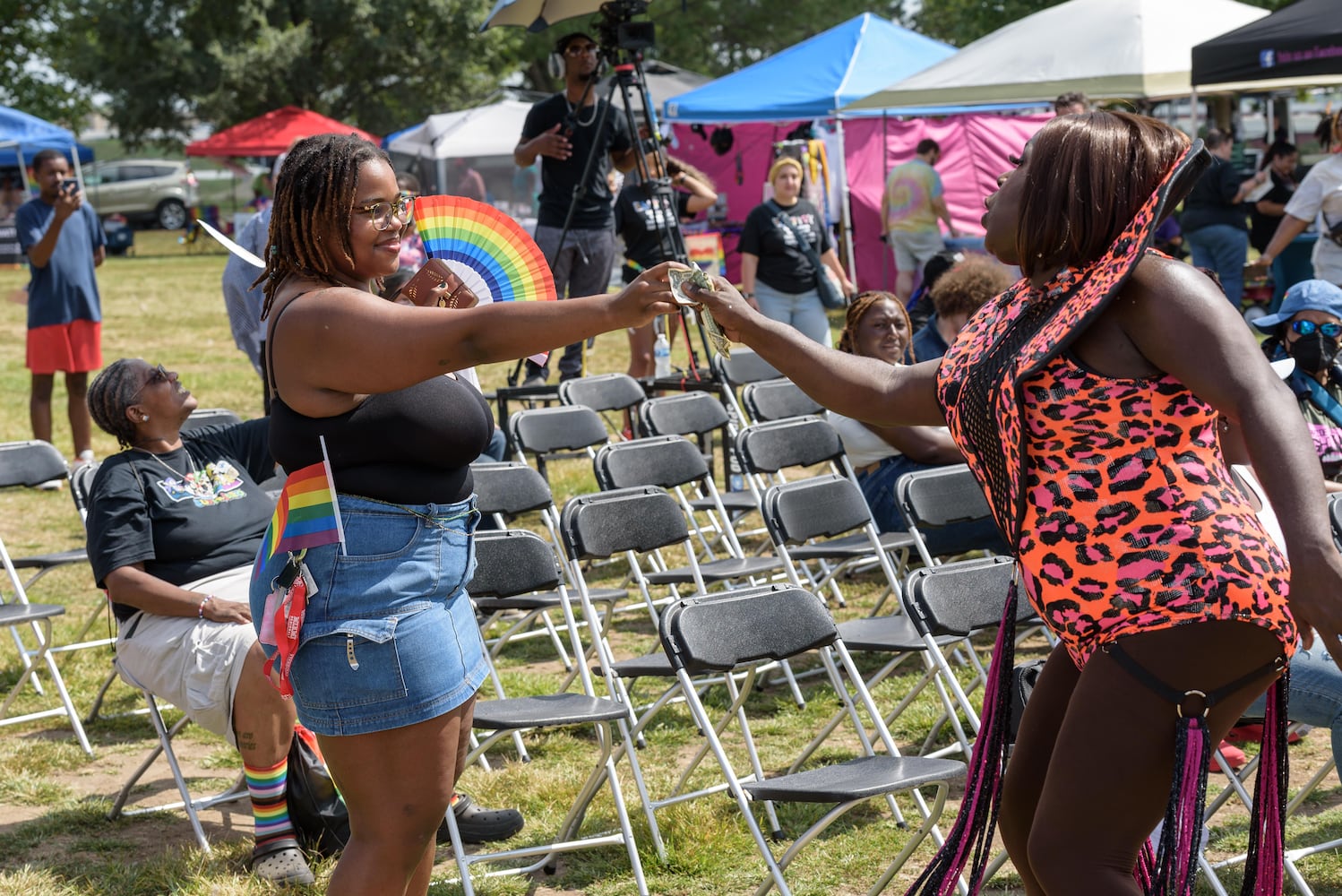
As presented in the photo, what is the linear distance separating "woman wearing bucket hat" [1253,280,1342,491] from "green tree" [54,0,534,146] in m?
27.9

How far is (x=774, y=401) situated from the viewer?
21.1 feet

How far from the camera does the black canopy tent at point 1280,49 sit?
27.7 feet

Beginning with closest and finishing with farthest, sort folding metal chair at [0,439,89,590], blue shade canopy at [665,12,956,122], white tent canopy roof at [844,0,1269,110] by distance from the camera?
folding metal chair at [0,439,89,590] → white tent canopy roof at [844,0,1269,110] → blue shade canopy at [665,12,956,122]

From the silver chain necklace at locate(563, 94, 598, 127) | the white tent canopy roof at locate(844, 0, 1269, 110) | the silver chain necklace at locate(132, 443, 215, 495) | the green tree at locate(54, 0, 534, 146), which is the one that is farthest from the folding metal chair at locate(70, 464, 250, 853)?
the green tree at locate(54, 0, 534, 146)

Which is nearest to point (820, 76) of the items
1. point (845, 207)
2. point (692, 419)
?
point (845, 207)

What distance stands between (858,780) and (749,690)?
518 millimetres

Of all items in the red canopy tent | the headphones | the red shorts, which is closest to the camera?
the headphones

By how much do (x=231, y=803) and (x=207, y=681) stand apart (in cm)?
64

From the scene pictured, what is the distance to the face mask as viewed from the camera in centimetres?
484

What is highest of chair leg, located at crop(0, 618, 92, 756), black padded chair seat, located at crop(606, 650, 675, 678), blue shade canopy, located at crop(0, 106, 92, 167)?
blue shade canopy, located at crop(0, 106, 92, 167)

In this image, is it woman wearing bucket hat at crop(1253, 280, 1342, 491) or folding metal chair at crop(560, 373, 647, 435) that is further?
folding metal chair at crop(560, 373, 647, 435)

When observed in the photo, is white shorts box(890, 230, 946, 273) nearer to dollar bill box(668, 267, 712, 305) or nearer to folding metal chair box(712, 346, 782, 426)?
folding metal chair box(712, 346, 782, 426)

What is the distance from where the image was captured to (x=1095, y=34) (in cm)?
1083

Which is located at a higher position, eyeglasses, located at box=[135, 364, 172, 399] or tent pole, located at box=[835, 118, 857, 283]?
eyeglasses, located at box=[135, 364, 172, 399]
